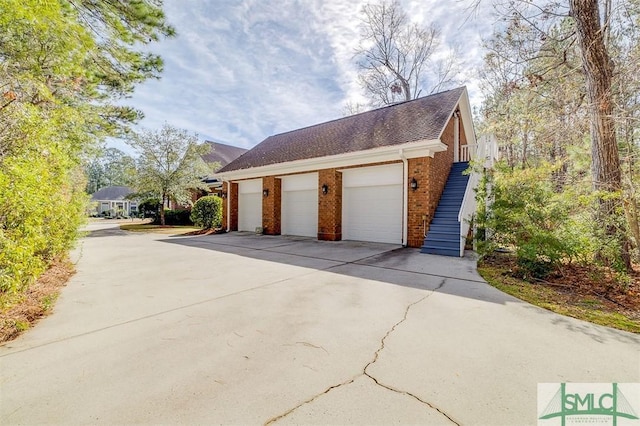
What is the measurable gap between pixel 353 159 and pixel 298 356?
855 cm

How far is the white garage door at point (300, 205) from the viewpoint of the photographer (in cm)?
1200

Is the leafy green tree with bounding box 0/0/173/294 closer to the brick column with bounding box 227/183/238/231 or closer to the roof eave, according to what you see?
the brick column with bounding box 227/183/238/231

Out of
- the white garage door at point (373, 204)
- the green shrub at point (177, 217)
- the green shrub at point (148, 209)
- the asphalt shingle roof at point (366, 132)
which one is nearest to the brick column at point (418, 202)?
the white garage door at point (373, 204)

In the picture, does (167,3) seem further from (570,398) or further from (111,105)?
(570,398)

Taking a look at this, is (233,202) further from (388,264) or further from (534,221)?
(534,221)

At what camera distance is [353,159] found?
406 inches

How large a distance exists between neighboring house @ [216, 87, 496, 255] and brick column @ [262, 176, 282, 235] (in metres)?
0.05

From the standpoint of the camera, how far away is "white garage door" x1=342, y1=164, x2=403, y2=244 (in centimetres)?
970

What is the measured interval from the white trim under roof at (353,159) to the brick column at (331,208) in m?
0.43

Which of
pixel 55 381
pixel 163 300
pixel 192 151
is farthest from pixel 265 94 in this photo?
pixel 55 381

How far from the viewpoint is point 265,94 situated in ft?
47.7

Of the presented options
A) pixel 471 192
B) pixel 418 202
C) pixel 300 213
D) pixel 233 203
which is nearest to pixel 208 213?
pixel 233 203

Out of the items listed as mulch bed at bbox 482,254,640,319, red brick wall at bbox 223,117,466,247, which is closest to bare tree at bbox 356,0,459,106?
red brick wall at bbox 223,117,466,247

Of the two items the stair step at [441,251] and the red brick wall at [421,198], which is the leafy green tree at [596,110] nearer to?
the red brick wall at [421,198]
